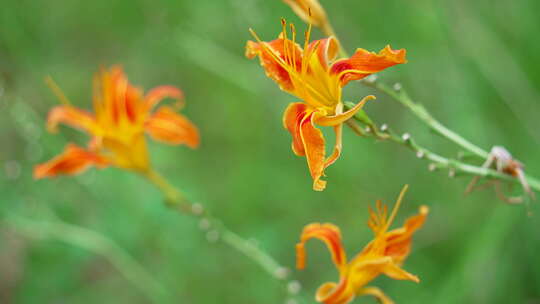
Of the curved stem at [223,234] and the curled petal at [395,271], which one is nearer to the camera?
the curled petal at [395,271]

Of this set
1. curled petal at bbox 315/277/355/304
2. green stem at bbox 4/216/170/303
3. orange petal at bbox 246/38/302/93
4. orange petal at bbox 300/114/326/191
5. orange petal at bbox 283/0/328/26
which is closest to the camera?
orange petal at bbox 300/114/326/191

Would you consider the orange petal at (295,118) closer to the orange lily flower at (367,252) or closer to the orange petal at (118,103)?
the orange lily flower at (367,252)

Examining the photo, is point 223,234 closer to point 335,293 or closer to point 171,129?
point 171,129

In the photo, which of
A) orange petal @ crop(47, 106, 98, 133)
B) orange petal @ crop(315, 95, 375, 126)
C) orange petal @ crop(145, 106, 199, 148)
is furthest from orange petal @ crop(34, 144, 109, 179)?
orange petal @ crop(315, 95, 375, 126)

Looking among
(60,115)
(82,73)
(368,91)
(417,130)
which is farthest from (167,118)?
→ (82,73)

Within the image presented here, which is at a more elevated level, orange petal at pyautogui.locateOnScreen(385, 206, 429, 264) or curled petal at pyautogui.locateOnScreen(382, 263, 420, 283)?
orange petal at pyautogui.locateOnScreen(385, 206, 429, 264)

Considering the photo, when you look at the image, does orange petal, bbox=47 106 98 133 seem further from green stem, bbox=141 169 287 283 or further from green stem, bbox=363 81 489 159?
green stem, bbox=363 81 489 159

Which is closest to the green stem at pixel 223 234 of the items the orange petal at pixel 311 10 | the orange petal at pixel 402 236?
the orange petal at pixel 402 236
